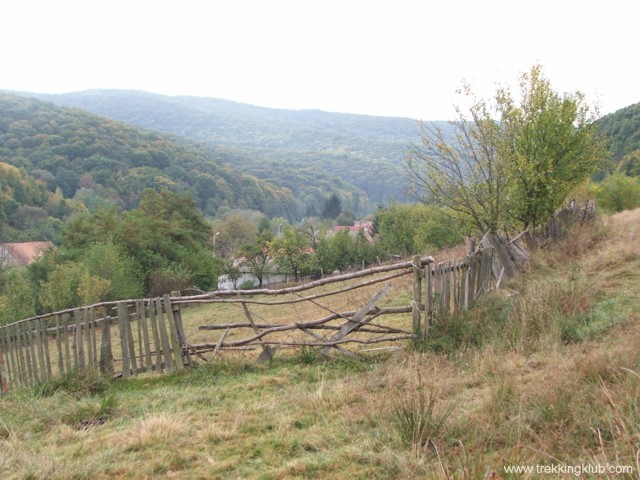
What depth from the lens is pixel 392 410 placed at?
12.7ft

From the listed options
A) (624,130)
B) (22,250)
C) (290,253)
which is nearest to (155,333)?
(290,253)

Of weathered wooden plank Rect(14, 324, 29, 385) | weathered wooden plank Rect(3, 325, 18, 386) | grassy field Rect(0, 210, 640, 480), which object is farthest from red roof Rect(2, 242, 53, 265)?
grassy field Rect(0, 210, 640, 480)

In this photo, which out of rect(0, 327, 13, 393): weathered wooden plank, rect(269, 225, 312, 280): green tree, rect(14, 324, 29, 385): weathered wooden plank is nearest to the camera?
rect(14, 324, 29, 385): weathered wooden plank

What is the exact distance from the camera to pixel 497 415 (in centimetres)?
359

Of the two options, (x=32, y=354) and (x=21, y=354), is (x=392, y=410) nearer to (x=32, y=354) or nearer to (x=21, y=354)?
(x=32, y=354)

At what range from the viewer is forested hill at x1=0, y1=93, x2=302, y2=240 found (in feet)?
298

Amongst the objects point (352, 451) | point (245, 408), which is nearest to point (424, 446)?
point (352, 451)

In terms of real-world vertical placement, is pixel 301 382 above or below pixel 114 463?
below

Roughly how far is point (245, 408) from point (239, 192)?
12235 centimetres

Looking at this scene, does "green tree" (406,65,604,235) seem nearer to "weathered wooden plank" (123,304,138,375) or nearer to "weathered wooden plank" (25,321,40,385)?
"weathered wooden plank" (123,304,138,375)

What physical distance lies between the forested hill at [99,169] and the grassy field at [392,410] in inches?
3415

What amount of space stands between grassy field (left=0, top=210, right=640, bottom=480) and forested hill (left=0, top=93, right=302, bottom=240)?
8673 cm

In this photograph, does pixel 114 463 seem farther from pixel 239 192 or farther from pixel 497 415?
pixel 239 192

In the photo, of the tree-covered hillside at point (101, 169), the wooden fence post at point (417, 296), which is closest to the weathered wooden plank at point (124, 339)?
the wooden fence post at point (417, 296)
